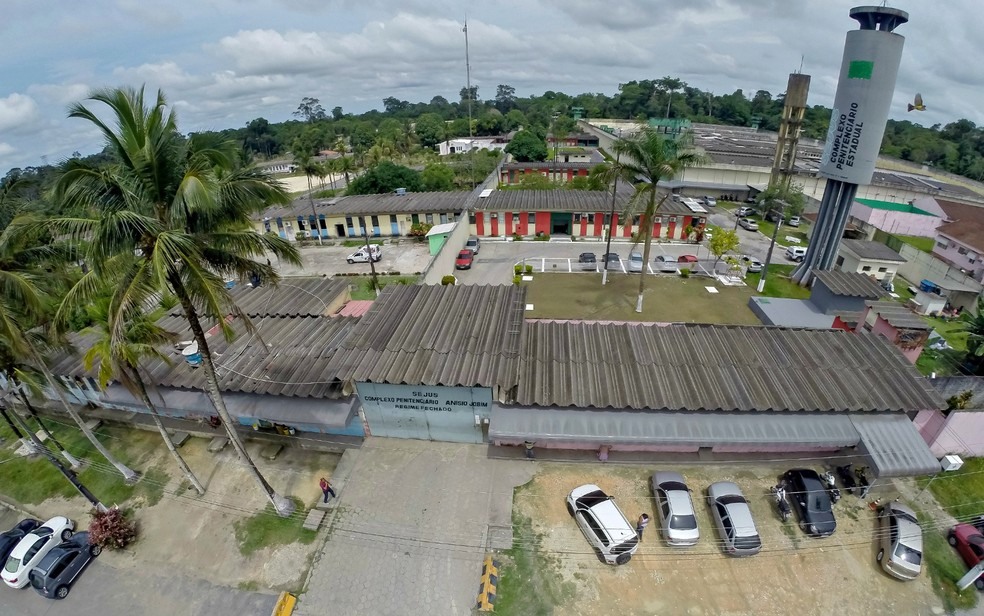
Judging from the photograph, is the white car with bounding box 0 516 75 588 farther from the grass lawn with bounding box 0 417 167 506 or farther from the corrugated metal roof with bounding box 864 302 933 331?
the corrugated metal roof with bounding box 864 302 933 331

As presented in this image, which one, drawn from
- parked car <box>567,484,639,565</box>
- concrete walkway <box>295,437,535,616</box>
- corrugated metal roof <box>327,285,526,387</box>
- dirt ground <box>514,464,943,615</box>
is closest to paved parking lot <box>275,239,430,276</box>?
corrugated metal roof <box>327,285,526,387</box>

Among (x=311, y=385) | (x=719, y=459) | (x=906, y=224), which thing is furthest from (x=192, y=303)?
(x=906, y=224)

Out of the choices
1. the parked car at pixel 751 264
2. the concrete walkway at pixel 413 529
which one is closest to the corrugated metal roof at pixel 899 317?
the parked car at pixel 751 264

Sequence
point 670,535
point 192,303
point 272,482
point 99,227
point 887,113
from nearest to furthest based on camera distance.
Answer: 1. point 99,227
2. point 192,303
3. point 670,535
4. point 272,482
5. point 887,113

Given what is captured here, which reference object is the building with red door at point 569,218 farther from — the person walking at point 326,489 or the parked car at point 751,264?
the person walking at point 326,489

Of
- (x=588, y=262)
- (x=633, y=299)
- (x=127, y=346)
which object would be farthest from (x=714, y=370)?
(x=127, y=346)

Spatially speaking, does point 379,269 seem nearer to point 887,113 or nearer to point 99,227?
point 99,227
